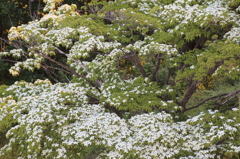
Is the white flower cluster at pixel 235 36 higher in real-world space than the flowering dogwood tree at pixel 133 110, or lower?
higher

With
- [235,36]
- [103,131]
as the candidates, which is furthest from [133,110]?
[235,36]

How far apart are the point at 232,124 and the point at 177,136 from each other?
0.94 meters

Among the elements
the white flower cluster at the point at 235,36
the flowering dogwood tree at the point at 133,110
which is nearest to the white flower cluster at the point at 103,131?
the flowering dogwood tree at the point at 133,110

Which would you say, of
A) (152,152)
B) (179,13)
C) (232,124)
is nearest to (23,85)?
(152,152)

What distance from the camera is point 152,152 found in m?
4.09

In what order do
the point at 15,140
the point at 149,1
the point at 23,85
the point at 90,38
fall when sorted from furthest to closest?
the point at 149,1 → the point at 23,85 → the point at 90,38 → the point at 15,140

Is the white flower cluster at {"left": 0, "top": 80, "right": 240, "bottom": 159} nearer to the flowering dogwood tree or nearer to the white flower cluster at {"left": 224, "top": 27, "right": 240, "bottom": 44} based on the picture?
the flowering dogwood tree

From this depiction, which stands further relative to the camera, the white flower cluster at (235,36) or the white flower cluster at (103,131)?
the white flower cluster at (235,36)

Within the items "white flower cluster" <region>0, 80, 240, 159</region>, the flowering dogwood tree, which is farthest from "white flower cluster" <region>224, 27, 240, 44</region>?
"white flower cluster" <region>0, 80, 240, 159</region>

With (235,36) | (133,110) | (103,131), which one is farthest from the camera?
(133,110)

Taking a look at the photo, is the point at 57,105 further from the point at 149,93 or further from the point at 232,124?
the point at 232,124

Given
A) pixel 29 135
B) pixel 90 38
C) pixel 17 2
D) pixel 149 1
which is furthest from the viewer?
pixel 17 2

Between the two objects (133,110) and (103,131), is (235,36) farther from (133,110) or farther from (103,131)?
(103,131)

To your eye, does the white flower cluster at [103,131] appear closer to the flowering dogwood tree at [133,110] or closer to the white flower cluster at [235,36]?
the flowering dogwood tree at [133,110]
